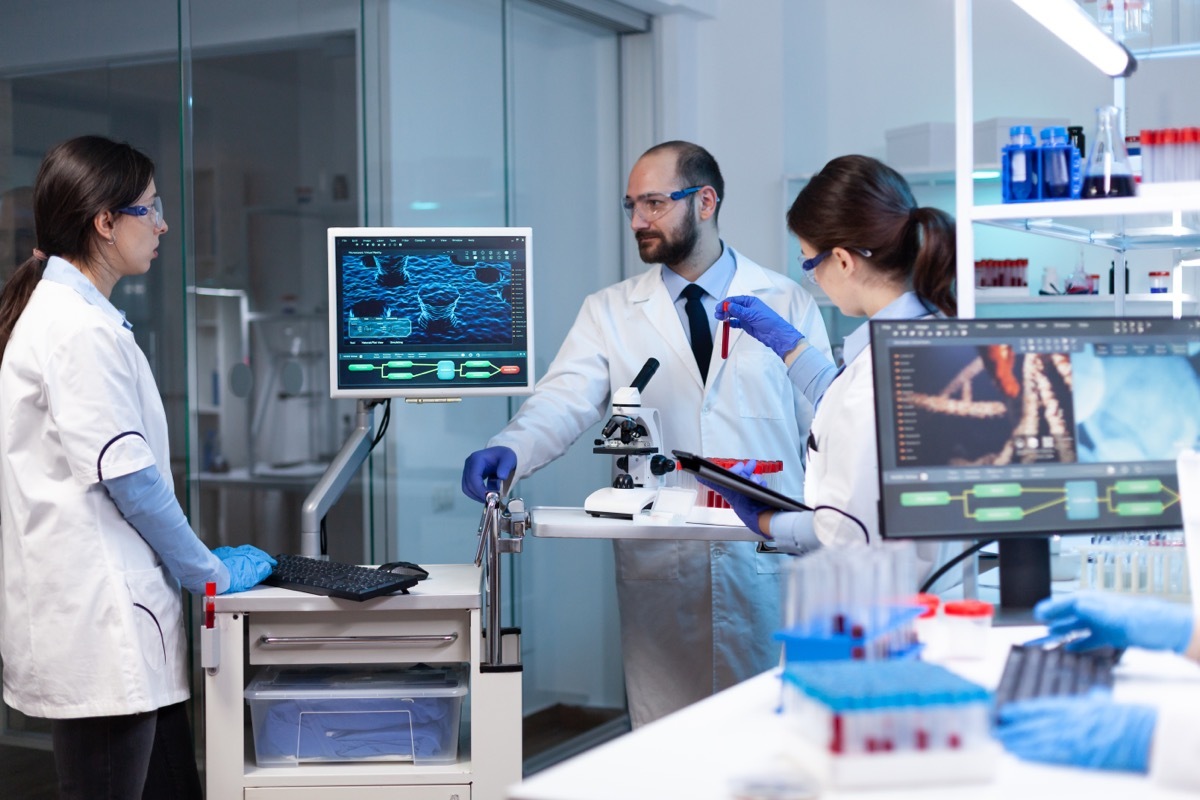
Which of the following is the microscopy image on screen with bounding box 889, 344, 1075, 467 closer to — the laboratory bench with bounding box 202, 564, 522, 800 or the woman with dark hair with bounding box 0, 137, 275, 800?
the laboratory bench with bounding box 202, 564, 522, 800

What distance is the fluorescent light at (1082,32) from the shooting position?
2.05m

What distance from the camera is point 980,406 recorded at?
1.86m

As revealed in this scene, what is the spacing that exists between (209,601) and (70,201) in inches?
30.8

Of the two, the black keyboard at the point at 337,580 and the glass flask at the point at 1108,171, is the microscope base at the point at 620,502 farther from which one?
the glass flask at the point at 1108,171

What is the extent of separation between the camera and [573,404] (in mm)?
3316

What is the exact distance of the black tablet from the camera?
2205mm

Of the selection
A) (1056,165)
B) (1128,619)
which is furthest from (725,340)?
(1128,619)

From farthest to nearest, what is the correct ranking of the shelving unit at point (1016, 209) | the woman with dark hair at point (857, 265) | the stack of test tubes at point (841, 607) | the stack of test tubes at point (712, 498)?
the stack of test tubes at point (712, 498) → the woman with dark hair at point (857, 265) → the shelving unit at point (1016, 209) → the stack of test tubes at point (841, 607)

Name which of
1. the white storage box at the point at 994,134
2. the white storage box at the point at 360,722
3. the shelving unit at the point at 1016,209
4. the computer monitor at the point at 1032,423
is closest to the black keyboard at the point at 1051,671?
the computer monitor at the point at 1032,423

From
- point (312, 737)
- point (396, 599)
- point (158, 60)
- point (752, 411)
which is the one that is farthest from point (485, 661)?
point (158, 60)

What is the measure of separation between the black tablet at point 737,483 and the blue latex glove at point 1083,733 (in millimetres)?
845

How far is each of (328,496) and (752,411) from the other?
1.13 m

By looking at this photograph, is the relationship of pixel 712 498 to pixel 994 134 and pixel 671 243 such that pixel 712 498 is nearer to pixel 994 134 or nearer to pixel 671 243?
pixel 671 243

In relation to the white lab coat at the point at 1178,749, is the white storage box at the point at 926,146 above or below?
above
